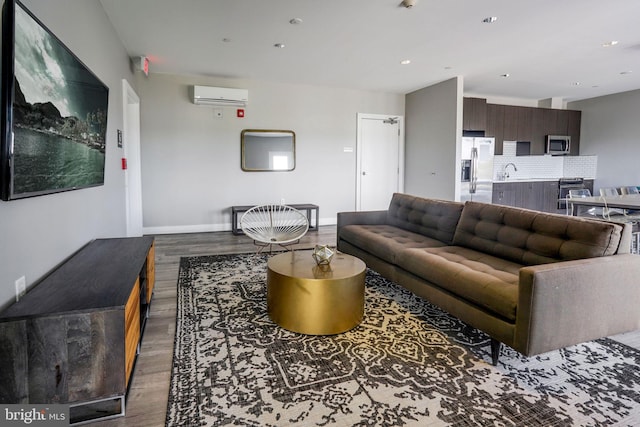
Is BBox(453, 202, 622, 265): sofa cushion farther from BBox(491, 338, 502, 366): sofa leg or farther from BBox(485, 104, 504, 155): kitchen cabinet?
BBox(485, 104, 504, 155): kitchen cabinet

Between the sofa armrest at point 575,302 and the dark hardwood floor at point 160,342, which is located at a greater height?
the sofa armrest at point 575,302

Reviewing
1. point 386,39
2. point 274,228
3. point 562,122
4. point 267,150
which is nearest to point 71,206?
point 274,228

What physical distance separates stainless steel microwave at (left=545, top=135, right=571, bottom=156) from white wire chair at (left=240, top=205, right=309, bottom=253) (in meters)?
5.59

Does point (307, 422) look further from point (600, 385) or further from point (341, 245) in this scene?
point (341, 245)

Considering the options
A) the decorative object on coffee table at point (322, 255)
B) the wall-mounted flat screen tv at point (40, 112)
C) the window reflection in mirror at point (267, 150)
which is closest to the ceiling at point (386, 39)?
the window reflection in mirror at point (267, 150)

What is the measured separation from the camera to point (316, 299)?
2.46 m

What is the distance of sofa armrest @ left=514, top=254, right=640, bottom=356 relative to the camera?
6.26 ft

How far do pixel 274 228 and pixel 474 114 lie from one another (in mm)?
4232

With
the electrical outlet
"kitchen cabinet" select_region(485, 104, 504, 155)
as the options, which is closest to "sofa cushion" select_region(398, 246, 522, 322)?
the electrical outlet

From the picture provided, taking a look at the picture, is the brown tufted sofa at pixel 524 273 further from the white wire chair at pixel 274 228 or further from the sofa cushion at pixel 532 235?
the white wire chair at pixel 274 228

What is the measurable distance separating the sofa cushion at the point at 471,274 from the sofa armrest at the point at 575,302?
12 cm

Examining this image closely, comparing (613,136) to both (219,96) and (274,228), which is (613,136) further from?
(219,96)

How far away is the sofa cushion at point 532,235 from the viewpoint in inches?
88.4

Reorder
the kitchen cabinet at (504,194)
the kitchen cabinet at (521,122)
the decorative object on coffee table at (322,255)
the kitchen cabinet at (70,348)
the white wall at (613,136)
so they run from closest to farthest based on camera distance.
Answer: the kitchen cabinet at (70,348), the decorative object on coffee table at (322,255), the kitchen cabinet at (521,122), the kitchen cabinet at (504,194), the white wall at (613,136)
